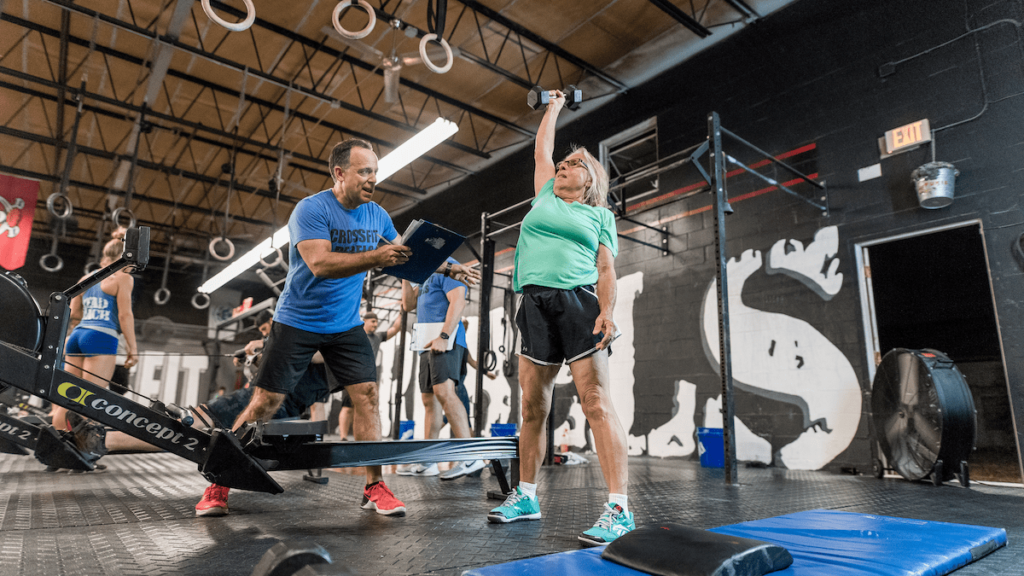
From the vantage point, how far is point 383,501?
209 cm

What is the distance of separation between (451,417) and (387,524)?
69.5 inches

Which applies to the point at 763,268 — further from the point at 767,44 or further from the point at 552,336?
the point at 552,336

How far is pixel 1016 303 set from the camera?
3693 mm

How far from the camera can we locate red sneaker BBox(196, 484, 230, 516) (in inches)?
78.9

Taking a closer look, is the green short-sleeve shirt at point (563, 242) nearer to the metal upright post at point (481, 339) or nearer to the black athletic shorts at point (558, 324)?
the black athletic shorts at point (558, 324)

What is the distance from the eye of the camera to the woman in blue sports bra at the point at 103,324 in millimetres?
3592

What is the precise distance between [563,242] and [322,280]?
93 cm

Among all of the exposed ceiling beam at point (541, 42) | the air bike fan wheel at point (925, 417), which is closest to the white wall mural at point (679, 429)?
the air bike fan wheel at point (925, 417)

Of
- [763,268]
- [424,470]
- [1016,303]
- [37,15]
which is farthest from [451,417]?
[37,15]

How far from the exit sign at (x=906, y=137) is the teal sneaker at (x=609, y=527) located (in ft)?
13.5

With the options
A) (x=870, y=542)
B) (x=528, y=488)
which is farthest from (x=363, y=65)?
(x=870, y=542)

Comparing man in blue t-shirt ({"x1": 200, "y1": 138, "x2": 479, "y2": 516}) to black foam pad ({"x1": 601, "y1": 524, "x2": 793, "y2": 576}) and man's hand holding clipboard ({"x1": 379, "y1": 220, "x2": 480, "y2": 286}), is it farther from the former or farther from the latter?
black foam pad ({"x1": 601, "y1": 524, "x2": 793, "y2": 576})

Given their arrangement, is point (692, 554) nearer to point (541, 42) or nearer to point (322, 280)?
point (322, 280)

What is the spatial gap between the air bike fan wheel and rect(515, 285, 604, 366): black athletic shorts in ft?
8.55
